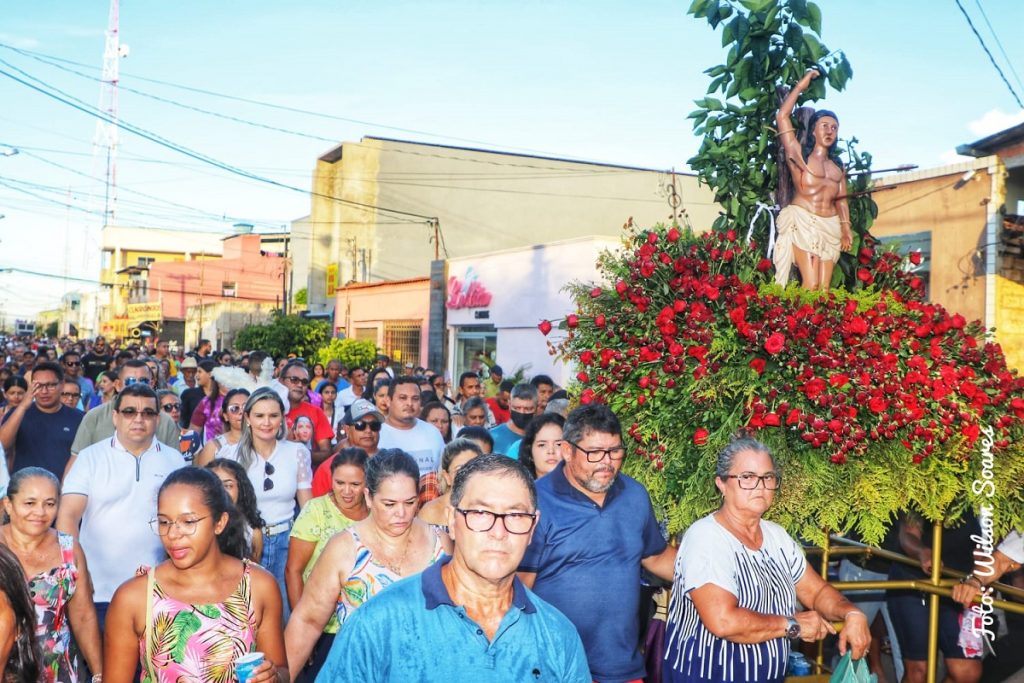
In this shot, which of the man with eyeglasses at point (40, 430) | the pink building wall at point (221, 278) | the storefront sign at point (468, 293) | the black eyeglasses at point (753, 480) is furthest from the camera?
the pink building wall at point (221, 278)

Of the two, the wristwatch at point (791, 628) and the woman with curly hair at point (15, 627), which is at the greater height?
the woman with curly hair at point (15, 627)

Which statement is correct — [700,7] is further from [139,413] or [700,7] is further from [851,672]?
[139,413]

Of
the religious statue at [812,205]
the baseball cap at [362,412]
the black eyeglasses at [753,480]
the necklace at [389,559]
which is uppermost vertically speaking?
the religious statue at [812,205]

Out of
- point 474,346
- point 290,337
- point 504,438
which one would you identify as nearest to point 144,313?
point 290,337

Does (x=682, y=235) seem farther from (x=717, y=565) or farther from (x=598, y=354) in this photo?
(x=717, y=565)

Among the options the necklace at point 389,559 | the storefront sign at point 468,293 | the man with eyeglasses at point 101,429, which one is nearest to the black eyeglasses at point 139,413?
the man with eyeglasses at point 101,429

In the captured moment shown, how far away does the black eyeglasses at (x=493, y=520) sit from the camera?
2.46m

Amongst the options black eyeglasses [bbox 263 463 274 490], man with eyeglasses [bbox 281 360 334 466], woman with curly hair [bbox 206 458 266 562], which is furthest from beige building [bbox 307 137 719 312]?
woman with curly hair [bbox 206 458 266 562]

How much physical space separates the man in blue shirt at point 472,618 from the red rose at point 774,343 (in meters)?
1.60

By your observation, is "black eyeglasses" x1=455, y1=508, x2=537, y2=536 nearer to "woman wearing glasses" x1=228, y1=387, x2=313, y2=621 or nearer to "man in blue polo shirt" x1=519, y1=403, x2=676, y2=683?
"man in blue polo shirt" x1=519, y1=403, x2=676, y2=683

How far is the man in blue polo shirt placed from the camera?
404cm

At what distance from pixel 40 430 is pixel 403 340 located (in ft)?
75.6

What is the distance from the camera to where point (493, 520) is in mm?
2455

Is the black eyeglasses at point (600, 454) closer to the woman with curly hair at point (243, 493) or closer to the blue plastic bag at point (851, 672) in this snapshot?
the blue plastic bag at point (851, 672)
